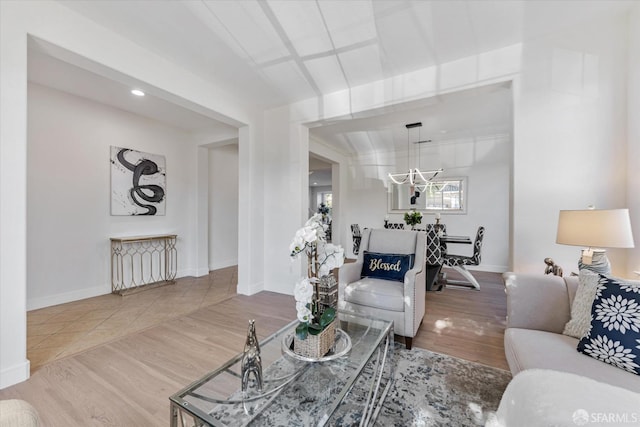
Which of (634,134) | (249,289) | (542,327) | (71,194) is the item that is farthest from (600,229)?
(71,194)

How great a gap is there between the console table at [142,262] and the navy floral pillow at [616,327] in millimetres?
4787

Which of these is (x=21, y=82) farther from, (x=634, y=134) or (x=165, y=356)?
(x=634, y=134)

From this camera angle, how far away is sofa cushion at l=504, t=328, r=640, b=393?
1.08 m

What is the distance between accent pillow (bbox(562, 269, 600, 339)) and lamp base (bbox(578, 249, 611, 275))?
0.46 meters

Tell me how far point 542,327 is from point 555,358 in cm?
43

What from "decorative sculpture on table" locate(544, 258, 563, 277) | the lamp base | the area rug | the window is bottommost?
the area rug

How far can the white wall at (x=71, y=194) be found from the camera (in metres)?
3.07

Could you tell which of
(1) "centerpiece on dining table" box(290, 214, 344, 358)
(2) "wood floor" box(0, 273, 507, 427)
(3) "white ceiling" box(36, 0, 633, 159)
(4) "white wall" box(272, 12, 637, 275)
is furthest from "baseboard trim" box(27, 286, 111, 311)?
(4) "white wall" box(272, 12, 637, 275)

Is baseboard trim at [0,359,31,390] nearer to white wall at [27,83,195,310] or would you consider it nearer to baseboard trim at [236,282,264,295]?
white wall at [27,83,195,310]

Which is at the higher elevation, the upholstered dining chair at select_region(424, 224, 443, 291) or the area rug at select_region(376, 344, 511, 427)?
the upholstered dining chair at select_region(424, 224, 443, 291)

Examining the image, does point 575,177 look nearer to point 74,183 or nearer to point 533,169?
point 533,169

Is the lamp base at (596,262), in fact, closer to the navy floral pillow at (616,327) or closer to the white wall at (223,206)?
the navy floral pillow at (616,327)

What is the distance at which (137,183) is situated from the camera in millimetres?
4004

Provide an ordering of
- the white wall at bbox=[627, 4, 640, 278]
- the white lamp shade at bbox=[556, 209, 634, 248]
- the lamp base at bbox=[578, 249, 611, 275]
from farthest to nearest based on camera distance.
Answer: the white wall at bbox=[627, 4, 640, 278]
the lamp base at bbox=[578, 249, 611, 275]
the white lamp shade at bbox=[556, 209, 634, 248]
